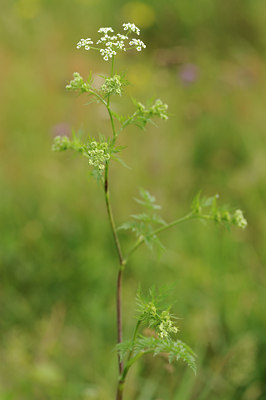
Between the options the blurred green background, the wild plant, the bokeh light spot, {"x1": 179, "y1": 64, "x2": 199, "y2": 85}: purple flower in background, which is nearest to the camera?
the wild plant

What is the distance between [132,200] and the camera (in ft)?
11.8

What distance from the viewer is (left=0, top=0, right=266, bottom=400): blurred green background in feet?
8.58

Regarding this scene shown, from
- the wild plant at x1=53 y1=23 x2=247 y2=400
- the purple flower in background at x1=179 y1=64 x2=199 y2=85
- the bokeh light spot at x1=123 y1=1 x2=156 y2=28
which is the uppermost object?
the bokeh light spot at x1=123 y1=1 x2=156 y2=28

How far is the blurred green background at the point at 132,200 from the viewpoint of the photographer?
2615 mm

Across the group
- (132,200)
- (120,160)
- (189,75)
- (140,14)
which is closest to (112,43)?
(120,160)

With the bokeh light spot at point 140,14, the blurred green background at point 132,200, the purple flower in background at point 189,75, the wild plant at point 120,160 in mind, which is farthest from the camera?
the bokeh light spot at point 140,14

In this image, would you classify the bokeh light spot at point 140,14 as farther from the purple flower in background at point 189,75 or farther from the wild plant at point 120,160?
the wild plant at point 120,160

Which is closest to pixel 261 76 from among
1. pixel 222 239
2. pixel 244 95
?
pixel 244 95

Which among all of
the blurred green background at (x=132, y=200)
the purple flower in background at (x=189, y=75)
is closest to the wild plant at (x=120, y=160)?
the blurred green background at (x=132, y=200)

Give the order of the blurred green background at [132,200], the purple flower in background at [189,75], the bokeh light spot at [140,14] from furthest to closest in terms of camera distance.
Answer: the bokeh light spot at [140,14] → the purple flower in background at [189,75] → the blurred green background at [132,200]

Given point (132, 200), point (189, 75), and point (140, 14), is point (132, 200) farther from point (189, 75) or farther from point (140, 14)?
point (140, 14)

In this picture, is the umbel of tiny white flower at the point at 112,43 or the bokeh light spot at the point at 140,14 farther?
the bokeh light spot at the point at 140,14

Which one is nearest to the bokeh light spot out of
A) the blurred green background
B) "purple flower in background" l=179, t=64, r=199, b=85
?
the blurred green background

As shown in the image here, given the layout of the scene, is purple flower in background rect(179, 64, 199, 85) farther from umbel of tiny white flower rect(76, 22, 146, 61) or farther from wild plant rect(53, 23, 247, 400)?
umbel of tiny white flower rect(76, 22, 146, 61)
